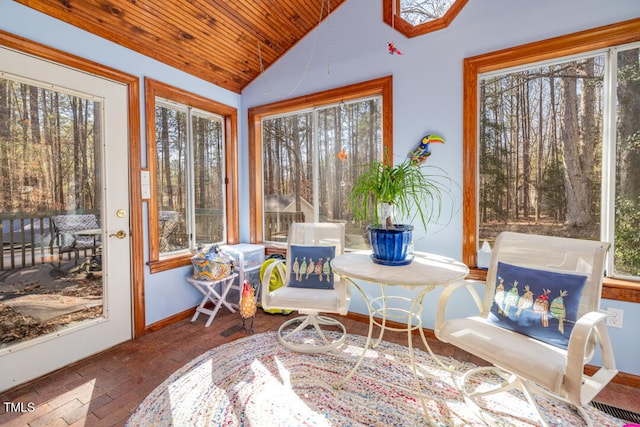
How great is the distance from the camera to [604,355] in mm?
1389

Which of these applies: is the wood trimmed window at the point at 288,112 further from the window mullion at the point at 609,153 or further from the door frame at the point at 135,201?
the window mullion at the point at 609,153

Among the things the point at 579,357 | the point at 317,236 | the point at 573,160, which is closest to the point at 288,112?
the point at 317,236

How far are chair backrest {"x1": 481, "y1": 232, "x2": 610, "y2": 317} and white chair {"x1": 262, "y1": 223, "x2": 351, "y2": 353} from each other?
1.04 m

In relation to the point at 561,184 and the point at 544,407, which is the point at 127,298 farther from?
the point at 561,184

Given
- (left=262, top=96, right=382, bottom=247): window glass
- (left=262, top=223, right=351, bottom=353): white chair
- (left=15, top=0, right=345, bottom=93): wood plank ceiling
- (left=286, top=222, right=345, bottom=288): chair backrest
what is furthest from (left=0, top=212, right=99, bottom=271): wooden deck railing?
(left=262, top=96, right=382, bottom=247): window glass

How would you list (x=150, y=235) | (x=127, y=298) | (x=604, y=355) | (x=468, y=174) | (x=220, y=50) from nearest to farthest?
(x=604, y=355), (x=468, y=174), (x=127, y=298), (x=150, y=235), (x=220, y=50)

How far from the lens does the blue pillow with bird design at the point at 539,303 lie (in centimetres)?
151

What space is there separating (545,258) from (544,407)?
86 centimetres

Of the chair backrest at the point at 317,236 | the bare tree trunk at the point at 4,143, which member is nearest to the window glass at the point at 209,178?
the chair backrest at the point at 317,236

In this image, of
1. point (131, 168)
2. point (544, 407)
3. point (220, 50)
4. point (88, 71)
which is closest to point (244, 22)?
point (220, 50)

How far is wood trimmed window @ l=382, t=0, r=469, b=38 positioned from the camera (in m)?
→ 2.35

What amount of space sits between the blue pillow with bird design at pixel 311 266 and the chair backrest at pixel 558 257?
1142 mm

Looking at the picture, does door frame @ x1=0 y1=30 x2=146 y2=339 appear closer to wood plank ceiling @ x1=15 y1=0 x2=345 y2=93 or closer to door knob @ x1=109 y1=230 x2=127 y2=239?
door knob @ x1=109 y1=230 x2=127 y2=239

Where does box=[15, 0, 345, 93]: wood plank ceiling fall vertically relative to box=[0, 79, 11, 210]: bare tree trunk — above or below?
above
